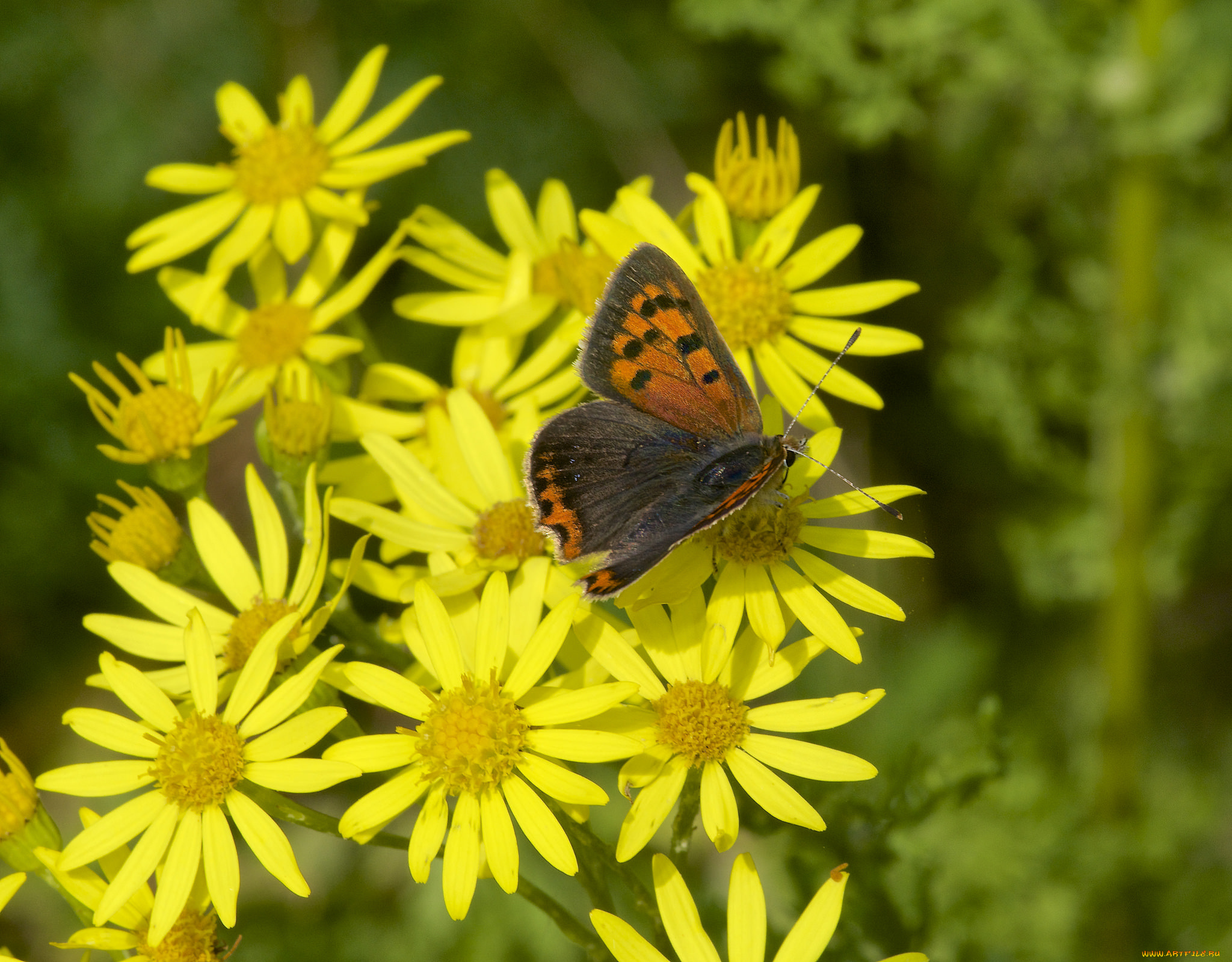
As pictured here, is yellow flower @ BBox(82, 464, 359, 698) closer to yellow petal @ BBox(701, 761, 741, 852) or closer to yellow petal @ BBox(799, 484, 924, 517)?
yellow petal @ BBox(701, 761, 741, 852)

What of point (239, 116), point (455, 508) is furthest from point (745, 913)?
point (239, 116)

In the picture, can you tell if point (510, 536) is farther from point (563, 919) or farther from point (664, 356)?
point (563, 919)

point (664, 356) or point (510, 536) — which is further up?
point (664, 356)

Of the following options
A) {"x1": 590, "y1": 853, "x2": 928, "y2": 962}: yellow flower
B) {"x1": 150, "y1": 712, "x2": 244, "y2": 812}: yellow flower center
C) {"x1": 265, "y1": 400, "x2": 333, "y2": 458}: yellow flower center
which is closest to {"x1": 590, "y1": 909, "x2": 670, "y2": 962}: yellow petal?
{"x1": 590, "y1": 853, "x2": 928, "y2": 962}: yellow flower

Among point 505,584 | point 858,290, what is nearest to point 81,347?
point 505,584

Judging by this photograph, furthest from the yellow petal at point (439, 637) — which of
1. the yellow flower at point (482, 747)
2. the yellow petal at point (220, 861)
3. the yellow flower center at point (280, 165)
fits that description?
the yellow flower center at point (280, 165)
